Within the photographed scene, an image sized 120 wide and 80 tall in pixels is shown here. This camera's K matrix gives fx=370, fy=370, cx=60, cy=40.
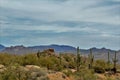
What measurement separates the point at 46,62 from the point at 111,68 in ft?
62.6

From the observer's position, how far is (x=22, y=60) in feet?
272

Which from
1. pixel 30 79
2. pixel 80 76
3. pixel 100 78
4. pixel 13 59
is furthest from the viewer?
pixel 13 59

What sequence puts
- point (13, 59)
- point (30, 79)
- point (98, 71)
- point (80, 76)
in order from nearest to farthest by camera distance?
1. point (30, 79)
2. point (80, 76)
3. point (13, 59)
4. point (98, 71)

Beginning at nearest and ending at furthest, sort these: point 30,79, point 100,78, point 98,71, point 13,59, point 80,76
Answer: point 30,79
point 80,76
point 100,78
point 13,59
point 98,71

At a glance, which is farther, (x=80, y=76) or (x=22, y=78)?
(x=80, y=76)

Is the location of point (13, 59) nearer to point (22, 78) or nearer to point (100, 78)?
point (100, 78)

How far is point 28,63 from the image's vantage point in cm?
8306

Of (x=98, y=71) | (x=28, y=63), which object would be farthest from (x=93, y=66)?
(x=28, y=63)

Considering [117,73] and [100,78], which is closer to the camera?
[100,78]

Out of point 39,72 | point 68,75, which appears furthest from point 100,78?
point 39,72

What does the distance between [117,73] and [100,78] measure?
14.6m

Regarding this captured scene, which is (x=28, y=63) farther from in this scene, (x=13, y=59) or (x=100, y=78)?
(x=100, y=78)

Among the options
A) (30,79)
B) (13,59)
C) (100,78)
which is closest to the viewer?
(30,79)

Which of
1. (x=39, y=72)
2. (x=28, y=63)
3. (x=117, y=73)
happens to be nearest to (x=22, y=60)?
(x=28, y=63)
